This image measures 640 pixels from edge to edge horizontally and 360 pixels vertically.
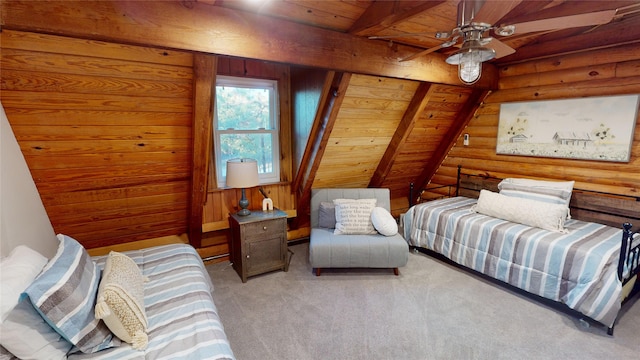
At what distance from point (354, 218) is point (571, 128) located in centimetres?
234

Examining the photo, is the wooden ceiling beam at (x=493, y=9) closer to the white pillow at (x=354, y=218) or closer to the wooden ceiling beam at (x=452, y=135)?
the white pillow at (x=354, y=218)

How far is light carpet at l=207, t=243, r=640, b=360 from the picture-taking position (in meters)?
1.97

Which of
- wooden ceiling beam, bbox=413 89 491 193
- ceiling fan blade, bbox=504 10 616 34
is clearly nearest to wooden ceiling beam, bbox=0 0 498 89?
ceiling fan blade, bbox=504 10 616 34

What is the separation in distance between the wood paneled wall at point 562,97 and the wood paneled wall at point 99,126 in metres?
3.37

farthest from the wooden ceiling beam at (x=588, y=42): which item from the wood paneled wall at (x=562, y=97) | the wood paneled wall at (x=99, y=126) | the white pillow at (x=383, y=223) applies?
the wood paneled wall at (x=99, y=126)

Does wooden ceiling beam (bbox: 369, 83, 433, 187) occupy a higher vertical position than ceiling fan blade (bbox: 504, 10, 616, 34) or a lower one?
lower

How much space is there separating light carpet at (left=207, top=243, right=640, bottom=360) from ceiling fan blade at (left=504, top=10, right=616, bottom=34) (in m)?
1.95

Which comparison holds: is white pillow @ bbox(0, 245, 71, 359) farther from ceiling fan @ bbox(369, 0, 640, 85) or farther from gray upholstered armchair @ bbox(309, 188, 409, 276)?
ceiling fan @ bbox(369, 0, 640, 85)

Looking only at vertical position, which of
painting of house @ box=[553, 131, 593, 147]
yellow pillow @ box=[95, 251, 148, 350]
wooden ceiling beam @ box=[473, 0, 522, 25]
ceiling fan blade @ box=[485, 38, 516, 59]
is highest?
wooden ceiling beam @ box=[473, 0, 522, 25]

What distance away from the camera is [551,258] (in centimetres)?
234

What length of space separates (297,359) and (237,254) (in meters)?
1.31

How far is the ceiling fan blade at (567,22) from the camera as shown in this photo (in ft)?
4.51

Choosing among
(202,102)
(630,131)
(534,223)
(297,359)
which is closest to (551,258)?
(534,223)

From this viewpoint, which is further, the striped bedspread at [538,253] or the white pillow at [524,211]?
the white pillow at [524,211]
